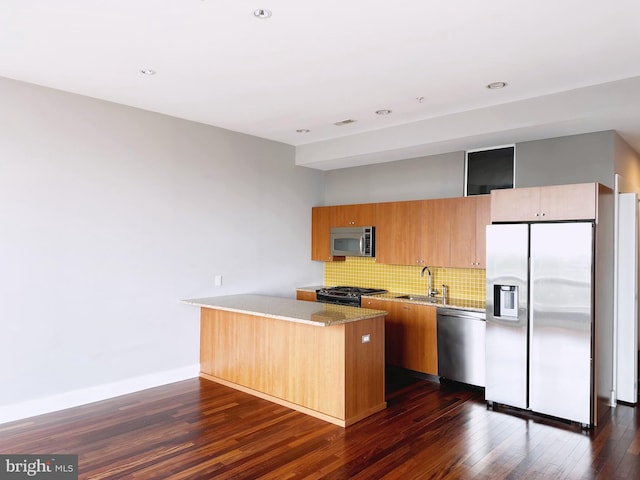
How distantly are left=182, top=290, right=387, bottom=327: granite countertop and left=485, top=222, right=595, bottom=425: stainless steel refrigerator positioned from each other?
1.14 meters

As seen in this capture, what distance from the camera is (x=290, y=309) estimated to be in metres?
4.33

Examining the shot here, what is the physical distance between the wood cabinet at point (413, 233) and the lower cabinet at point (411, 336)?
556 millimetres

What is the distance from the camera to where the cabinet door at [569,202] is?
3809 mm

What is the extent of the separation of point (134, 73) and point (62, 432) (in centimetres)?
294

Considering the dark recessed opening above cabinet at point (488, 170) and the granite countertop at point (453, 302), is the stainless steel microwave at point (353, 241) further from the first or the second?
the dark recessed opening above cabinet at point (488, 170)

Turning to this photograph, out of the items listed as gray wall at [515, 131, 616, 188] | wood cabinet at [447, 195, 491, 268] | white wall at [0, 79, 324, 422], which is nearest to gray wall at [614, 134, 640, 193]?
gray wall at [515, 131, 616, 188]

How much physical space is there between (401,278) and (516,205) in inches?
80.1

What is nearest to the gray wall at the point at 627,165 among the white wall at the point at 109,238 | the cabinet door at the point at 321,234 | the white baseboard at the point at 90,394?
the cabinet door at the point at 321,234

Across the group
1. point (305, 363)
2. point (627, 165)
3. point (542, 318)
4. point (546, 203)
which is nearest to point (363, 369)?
point (305, 363)

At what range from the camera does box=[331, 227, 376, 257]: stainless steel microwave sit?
5.82 metres

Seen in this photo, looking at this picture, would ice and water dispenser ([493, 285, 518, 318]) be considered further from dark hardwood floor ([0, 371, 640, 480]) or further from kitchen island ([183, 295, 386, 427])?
kitchen island ([183, 295, 386, 427])

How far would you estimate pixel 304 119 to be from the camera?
4.95m

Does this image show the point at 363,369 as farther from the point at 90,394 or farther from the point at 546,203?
the point at 90,394

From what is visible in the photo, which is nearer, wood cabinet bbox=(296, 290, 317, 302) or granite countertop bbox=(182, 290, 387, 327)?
granite countertop bbox=(182, 290, 387, 327)
